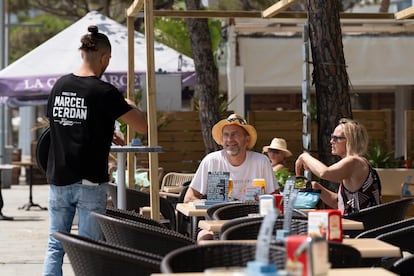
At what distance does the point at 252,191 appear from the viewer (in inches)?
334

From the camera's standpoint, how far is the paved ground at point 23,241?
34.4 feet

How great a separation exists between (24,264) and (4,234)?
11.1 ft

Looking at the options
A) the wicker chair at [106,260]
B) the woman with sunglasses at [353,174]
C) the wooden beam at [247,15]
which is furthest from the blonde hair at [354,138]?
the wooden beam at [247,15]

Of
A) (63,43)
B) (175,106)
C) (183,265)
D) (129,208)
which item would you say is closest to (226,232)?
(183,265)

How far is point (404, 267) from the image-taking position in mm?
5465

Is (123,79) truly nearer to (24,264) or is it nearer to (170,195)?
(170,195)

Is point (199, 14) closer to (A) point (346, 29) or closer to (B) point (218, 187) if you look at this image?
(B) point (218, 187)

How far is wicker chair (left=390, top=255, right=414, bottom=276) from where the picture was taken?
5449mm

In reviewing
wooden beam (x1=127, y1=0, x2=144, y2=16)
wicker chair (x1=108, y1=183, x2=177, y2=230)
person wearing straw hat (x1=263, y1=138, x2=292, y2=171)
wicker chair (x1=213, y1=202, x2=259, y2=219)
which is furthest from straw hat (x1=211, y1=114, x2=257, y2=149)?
person wearing straw hat (x1=263, y1=138, x2=292, y2=171)

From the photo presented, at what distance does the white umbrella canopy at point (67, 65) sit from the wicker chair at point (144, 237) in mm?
8712

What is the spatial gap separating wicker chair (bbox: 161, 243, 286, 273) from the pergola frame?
4.13m

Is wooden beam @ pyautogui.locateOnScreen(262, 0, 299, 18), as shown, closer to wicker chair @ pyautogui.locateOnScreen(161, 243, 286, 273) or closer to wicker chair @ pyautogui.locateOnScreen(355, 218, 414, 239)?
wicker chair @ pyautogui.locateOnScreen(355, 218, 414, 239)

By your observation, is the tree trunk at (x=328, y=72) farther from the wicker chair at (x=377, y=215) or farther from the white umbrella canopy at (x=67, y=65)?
the white umbrella canopy at (x=67, y=65)

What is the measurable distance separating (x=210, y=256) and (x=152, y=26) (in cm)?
471
